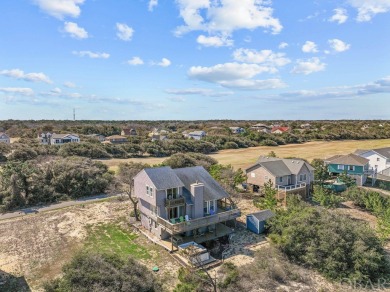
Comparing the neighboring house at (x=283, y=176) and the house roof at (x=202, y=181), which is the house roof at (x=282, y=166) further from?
the house roof at (x=202, y=181)

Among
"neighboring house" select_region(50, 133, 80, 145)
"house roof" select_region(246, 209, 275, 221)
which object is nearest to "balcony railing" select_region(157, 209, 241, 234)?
"house roof" select_region(246, 209, 275, 221)

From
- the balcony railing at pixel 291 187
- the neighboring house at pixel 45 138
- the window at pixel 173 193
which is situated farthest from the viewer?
the neighboring house at pixel 45 138

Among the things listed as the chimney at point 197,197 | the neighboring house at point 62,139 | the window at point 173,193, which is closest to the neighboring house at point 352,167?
the chimney at point 197,197

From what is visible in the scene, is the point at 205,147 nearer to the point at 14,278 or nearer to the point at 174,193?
the point at 174,193

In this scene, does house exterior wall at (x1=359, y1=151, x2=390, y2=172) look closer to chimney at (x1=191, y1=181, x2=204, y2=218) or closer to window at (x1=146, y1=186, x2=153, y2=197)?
chimney at (x1=191, y1=181, x2=204, y2=218)

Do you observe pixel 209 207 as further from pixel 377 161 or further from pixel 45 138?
pixel 45 138

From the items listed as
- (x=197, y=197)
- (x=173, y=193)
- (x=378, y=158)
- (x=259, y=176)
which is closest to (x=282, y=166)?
(x=259, y=176)

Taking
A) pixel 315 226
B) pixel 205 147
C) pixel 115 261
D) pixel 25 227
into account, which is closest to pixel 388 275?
pixel 315 226
